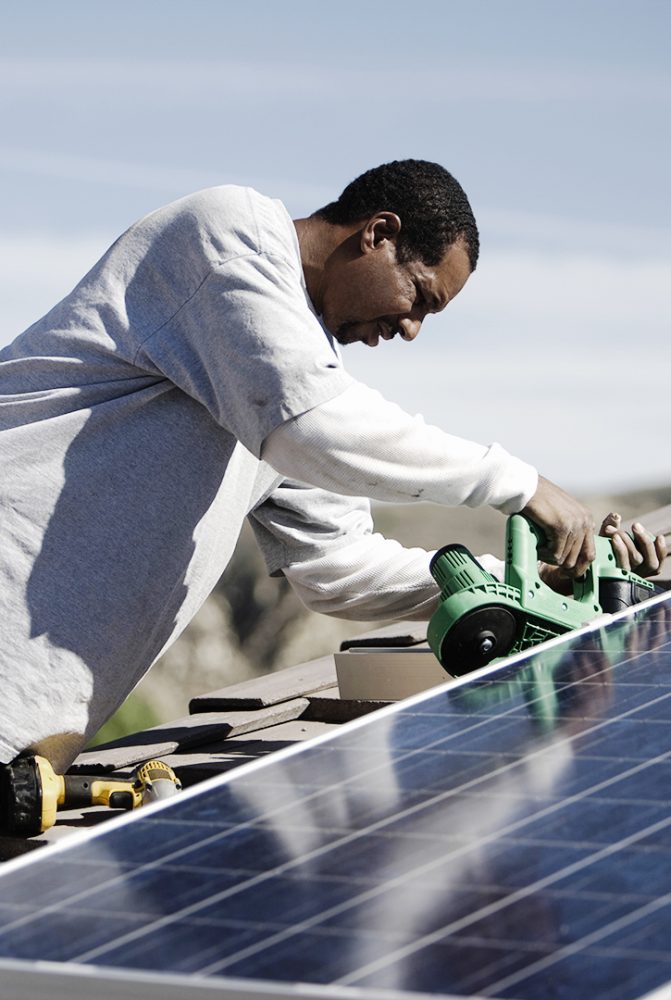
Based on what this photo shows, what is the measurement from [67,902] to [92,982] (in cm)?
24

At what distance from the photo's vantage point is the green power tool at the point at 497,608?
124 inches

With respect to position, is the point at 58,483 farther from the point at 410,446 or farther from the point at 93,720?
the point at 410,446

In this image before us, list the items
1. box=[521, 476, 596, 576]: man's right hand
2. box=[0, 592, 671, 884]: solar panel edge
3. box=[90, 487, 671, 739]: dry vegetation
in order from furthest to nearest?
box=[90, 487, 671, 739]: dry vegetation
box=[521, 476, 596, 576]: man's right hand
box=[0, 592, 671, 884]: solar panel edge

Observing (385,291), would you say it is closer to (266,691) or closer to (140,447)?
(140,447)

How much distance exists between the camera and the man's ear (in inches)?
138

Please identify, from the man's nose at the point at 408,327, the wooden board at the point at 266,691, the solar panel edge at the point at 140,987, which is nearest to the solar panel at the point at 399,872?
the solar panel edge at the point at 140,987

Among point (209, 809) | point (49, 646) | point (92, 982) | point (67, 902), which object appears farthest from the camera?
point (49, 646)

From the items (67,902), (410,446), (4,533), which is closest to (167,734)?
(4,533)

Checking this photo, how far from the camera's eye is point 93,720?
3.27 m

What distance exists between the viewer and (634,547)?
3734 mm

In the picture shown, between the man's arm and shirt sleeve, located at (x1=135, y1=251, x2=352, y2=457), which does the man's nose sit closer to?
shirt sleeve, located at (x1=135, y1=251, x2=352, y2=457)

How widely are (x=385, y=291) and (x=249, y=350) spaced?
688mm

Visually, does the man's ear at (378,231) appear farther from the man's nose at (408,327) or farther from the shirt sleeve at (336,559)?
the shirt sleeve at (336,559)

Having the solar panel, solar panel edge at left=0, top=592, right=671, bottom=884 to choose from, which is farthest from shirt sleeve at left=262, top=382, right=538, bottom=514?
the solar panel
